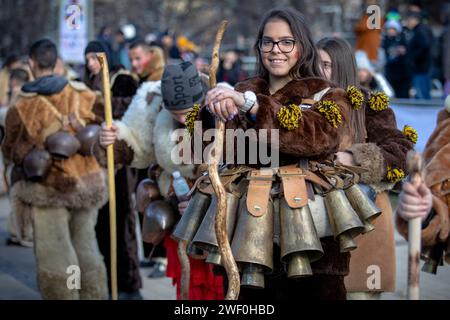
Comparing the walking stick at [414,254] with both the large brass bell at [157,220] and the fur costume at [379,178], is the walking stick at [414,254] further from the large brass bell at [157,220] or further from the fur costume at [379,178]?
the large brass bell at [157,220]

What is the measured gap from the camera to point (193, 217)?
12.9ft

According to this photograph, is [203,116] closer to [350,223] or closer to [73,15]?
[350,223]

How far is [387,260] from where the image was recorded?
5090 mm

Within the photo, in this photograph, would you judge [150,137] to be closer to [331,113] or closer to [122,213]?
[122,213]

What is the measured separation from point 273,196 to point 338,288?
1.97 feet

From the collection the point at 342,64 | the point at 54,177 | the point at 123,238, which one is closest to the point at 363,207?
the point at 342,64

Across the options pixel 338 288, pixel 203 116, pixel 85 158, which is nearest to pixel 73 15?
pixel 85 158

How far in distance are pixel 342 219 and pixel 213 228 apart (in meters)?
0.57

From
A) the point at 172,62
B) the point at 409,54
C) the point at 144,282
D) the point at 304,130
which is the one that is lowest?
the point at 144,282

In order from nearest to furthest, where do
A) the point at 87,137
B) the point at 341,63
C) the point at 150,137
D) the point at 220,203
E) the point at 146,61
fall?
the point at 220,203
the point at 341,63
the point at 150,137
the point at 87,137
the point at 146,61

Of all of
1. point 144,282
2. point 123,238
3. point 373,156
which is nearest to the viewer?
point 373,156

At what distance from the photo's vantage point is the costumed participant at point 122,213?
7229 mm

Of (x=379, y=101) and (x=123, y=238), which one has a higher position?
(x=379, y=101)

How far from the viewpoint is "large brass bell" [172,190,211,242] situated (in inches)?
154
